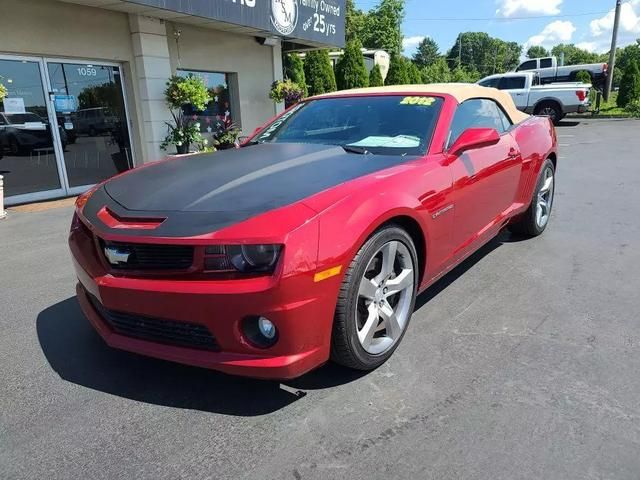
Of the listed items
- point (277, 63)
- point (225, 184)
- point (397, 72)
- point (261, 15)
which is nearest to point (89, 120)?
point (261, 15)

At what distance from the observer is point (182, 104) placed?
9.49 meters

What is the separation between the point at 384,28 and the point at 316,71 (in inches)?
1683

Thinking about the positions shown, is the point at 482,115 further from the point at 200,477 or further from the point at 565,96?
the point at 565,96

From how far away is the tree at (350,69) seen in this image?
61.1ft

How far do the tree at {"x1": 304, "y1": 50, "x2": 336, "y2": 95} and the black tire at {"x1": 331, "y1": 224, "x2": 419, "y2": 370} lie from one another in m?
15.3

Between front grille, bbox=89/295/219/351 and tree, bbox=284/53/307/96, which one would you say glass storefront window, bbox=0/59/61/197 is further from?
tree, bbox=284/53/307/96

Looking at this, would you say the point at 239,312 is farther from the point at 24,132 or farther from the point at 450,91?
the point at 24,132

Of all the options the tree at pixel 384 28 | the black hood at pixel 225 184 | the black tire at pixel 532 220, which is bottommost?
the black tire at pixel 532 220

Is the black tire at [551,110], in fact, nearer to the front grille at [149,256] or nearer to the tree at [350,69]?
the tree at [350,69]

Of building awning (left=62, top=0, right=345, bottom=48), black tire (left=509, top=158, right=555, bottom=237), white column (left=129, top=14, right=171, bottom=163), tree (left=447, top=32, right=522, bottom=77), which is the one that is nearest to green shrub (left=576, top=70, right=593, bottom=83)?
building awning (left=62, top=0, right=345, bottom=48)

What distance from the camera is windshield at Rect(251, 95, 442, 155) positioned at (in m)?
3.15

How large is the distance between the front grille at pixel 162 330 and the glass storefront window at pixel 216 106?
9.02 metres

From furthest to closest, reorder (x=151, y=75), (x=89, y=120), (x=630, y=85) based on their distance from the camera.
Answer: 1. (x=630, y=85)
2. (x=151, y=75)
3. (x=89, y=120)

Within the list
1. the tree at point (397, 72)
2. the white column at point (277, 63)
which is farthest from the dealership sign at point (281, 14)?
the tree at point (397, 72)
